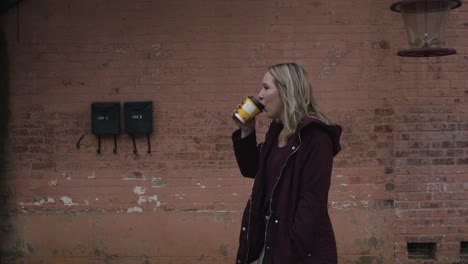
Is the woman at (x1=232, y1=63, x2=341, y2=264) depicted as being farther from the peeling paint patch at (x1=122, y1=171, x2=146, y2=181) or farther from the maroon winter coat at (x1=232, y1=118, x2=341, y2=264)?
the peeling paint patch at (x1=122, y1=171, x2=146, y2=181)

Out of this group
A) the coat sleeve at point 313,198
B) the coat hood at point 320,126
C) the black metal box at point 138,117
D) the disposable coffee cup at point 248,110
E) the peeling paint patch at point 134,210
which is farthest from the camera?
the peeling paint patch at point 134,210

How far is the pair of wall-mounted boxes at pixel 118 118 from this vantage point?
6.46 metres

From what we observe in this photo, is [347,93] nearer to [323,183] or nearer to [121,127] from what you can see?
→ [121,127]

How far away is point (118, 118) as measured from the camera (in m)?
6.49

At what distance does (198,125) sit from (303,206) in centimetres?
310

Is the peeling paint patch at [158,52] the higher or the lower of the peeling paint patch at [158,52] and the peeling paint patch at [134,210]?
the higher

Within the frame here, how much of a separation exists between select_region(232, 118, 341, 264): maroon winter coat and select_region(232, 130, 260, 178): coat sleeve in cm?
36

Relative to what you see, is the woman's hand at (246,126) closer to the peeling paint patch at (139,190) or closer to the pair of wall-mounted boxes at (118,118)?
the pair of wall-mounted boxes at (118,118)

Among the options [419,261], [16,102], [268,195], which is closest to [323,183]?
[268,195]

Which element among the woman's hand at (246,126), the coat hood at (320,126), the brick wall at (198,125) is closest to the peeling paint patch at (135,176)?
the brick wall at (198,125)

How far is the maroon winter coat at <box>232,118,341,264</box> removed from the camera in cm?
351

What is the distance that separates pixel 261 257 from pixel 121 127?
123 inches

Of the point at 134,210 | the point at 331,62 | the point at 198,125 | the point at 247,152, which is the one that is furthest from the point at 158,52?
the point at 247,152

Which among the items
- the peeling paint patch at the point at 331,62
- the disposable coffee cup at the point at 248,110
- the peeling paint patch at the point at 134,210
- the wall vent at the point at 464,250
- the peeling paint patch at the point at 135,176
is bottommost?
the wall vent at the point at 464,250
